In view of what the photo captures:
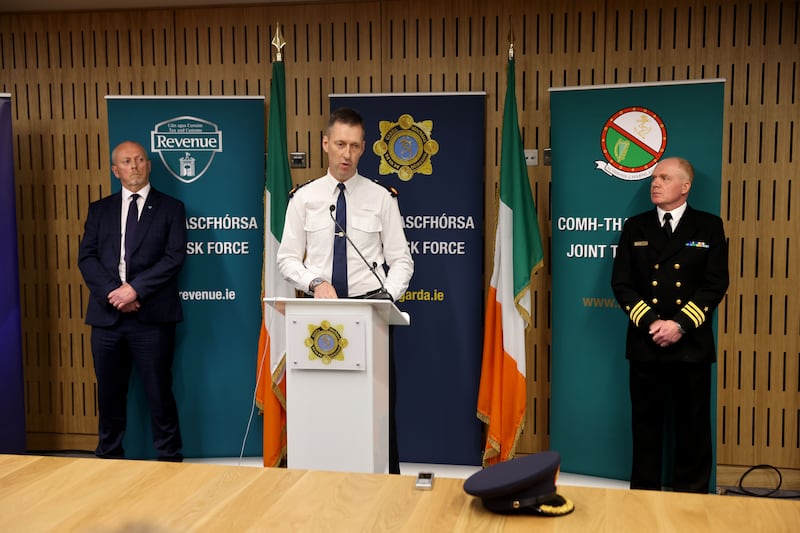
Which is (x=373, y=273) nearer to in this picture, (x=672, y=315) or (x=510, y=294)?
(x=510, y=294)

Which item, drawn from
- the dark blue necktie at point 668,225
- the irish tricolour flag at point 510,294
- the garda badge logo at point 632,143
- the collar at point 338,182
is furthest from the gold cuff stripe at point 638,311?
the collar at point 338,182

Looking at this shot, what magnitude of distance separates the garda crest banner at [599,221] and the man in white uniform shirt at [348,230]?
1.29 metres

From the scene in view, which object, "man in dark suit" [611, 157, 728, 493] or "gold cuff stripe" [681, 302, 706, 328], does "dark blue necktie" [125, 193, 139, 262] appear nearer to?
"man in dark suit" [611, 157, 728, 493]

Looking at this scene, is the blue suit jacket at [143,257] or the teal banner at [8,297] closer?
the blue suit jacket at [143,257]

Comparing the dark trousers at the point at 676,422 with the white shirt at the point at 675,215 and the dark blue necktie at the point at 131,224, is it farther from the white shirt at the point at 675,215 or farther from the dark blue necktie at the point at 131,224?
the dark blue necktie at the point at 131,224

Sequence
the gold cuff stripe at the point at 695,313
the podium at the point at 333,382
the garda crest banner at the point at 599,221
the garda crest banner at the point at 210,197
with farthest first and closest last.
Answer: the garda crest banner at the point at 210,197
the garda crest banner at the point at 599,221
the gold cuff stripe at the point at 695,313
the podium at the point at 333,382

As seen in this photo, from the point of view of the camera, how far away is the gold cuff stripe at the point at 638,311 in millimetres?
3859

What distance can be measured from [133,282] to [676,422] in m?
3.36

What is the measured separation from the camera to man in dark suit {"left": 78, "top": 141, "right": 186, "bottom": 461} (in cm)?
447

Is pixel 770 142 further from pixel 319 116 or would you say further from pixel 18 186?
pixel 18 186

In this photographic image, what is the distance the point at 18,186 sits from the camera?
5.20 meters

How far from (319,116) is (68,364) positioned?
8.58ft

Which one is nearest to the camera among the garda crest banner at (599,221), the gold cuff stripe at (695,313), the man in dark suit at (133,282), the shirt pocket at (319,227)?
the shirt pocket at (319,227)

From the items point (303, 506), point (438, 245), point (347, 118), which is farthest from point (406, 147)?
point (303, 506)
